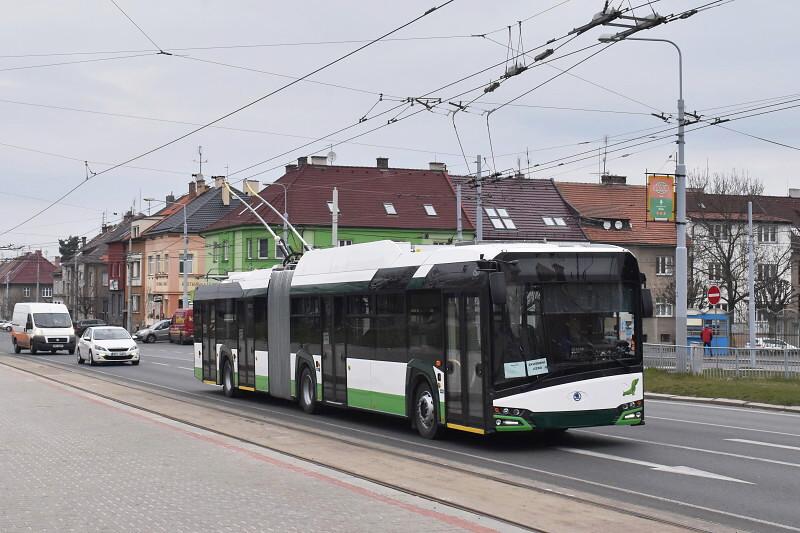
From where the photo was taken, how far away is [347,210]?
240 feet

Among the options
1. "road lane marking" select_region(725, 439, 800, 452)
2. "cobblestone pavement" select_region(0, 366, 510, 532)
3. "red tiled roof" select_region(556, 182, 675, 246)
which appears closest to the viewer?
"cobblestone pavement" select_region(0, 366, 510, 532)

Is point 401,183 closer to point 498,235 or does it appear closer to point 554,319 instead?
point 498,235

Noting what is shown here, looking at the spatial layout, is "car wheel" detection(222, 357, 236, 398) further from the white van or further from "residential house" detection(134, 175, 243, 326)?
"residential house" detection(134, 175, 243, 326)

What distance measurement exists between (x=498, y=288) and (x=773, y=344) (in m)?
21.1

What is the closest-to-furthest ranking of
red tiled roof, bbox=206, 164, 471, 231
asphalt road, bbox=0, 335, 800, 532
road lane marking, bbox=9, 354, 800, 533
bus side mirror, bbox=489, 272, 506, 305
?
road lane marking, bbox=9, 354, 800, 533 → asphalt road, bbox=0, 335, 800, 532 → bus side mirror, bbox=489, 272, 506, 305 → red tiled roof, bbox=206, 164, 471, 231

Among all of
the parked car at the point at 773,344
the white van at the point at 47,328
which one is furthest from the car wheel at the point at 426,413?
the white van at the point at 47,328

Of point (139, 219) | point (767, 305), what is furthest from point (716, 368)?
point (139, 219)

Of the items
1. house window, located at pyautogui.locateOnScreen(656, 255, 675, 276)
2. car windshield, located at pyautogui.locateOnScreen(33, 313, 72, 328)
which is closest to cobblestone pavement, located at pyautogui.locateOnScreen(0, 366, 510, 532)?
car windshield, located at pyautogui.locateOnScreen(33, 313, 72, 328)

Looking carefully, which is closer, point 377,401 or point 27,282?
point 377,401

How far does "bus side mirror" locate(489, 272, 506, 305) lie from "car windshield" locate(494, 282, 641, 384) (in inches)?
20.3

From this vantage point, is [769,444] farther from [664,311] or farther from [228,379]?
[664,311]

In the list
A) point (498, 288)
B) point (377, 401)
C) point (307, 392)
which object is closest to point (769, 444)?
point (498, 288)

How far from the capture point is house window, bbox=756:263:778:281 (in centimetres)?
6317

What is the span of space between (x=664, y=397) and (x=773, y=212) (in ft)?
216
